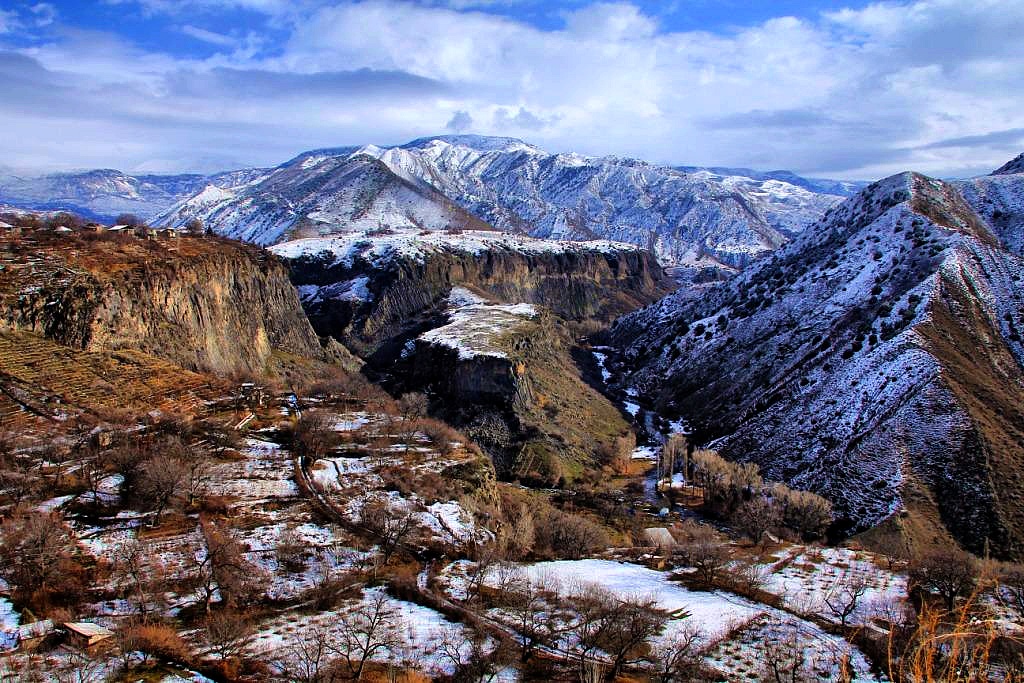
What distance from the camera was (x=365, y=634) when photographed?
18875 millimetres

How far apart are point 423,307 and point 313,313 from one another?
841 inches

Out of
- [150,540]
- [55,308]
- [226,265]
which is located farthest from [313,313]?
[150,540]

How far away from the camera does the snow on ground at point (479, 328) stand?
74875mm

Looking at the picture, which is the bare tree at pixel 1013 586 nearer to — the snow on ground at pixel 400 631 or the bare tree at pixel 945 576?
the bare tree at pixel 945 576

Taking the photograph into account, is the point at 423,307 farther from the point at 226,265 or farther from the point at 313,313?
the point at 226,265

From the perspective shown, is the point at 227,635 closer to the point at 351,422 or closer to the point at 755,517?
the point at 351,422

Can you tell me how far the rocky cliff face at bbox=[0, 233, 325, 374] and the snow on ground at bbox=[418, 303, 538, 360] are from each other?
18.7 metres

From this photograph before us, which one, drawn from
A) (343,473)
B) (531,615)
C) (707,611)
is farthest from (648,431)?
(531,615)

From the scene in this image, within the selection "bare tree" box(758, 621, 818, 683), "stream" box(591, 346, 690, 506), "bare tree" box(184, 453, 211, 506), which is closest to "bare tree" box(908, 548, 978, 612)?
"bare tree" box(758, 621, 818, 683)

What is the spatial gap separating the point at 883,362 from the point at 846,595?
135 feet

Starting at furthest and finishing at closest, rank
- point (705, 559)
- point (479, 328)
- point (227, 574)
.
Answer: point (479, 328), point (705, 559), point (227, 574)

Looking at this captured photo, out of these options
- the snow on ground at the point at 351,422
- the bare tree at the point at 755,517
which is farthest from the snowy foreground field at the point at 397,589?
the bare tree at the point at 755,517

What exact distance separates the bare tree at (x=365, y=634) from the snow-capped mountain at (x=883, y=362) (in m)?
38.6

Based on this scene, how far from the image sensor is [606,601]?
71.8 ft
